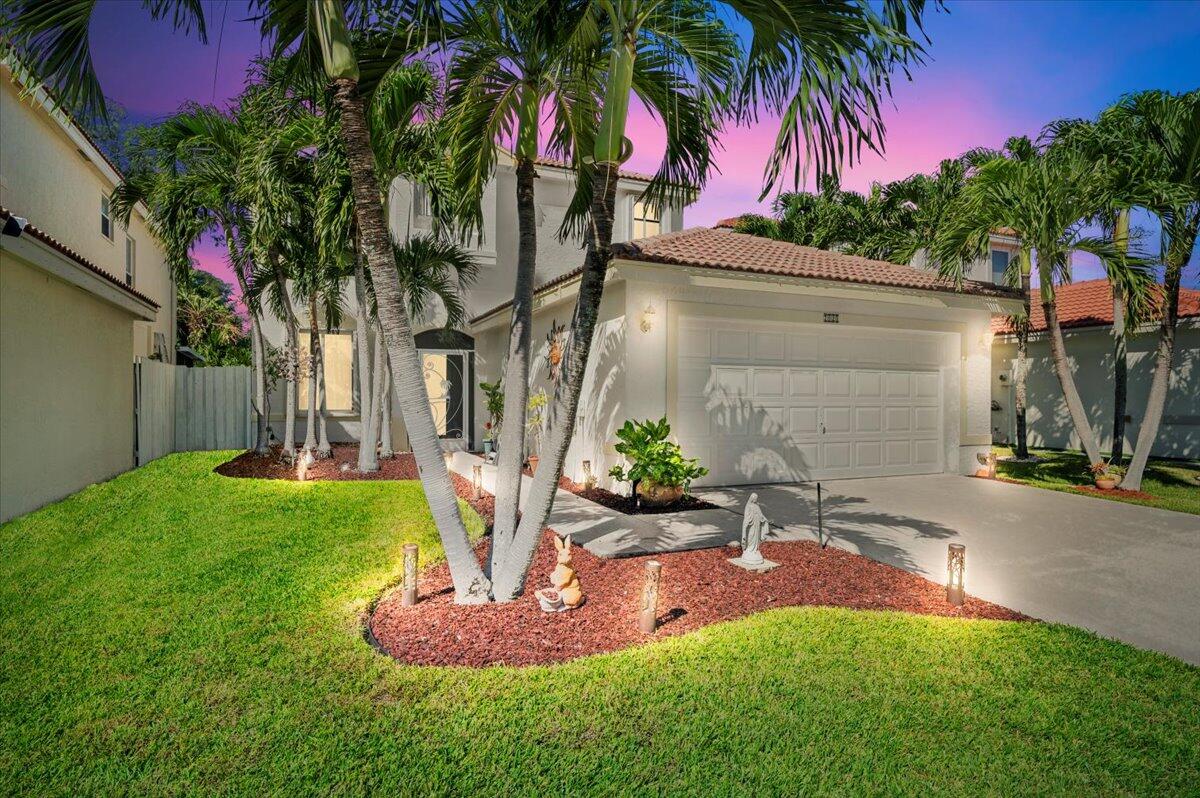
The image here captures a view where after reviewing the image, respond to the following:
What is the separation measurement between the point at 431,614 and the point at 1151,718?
4.29 metres

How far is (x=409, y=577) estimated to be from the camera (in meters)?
4.90

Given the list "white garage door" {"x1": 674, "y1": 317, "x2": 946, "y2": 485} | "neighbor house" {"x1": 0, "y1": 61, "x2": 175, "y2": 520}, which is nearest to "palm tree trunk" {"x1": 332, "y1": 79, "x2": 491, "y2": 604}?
"neighbor house" {"x1": 0, "y1": 61, "x2": 175, "y2": 520}

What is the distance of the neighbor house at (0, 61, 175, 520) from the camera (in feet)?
25.6

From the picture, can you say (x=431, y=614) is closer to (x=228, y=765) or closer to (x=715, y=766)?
(x=228, y=765)

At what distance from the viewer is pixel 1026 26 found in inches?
437

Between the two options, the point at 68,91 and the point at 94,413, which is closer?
the point at 68,91

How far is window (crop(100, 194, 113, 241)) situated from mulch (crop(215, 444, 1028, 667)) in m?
14.3

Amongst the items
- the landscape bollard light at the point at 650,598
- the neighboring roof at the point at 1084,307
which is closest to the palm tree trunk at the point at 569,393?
the landscape bollard light at the point at 650,598

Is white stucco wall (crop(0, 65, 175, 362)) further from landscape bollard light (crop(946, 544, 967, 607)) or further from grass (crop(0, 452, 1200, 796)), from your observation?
landscape bollard light (crop(946, 544, 967, 607))

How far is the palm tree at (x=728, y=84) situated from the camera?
3.95 meters

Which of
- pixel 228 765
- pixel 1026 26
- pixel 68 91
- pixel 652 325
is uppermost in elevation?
pixel 1026 26

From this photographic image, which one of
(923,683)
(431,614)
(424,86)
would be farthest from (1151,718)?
(424,86)

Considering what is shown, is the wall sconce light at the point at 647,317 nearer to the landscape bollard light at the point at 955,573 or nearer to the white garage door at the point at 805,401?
the white garage door at the point at 805,401

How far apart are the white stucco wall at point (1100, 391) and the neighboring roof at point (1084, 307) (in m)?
0.39
